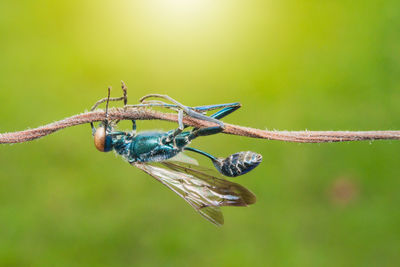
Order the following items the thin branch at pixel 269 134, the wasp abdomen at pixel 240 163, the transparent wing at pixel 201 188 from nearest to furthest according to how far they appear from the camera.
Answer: the thin branch at pixel 269 134 < the wasp abdomen at pixel 240 163 < the transparent wing at pixel 201 188

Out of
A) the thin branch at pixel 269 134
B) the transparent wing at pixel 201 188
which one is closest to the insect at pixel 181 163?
the transparent wing at pixel 201 188

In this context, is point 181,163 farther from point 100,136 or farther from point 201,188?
point 100,136

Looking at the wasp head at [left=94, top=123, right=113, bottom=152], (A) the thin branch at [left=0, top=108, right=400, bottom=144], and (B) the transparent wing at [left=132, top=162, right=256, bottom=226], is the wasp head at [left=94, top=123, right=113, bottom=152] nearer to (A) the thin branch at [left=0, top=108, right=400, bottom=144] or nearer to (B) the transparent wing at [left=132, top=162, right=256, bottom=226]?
(B) the transparent wing at [left=132, top=162, right=256, bottom=226]

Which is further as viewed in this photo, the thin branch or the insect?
the insect

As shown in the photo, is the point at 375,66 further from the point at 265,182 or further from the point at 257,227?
the point at 257,227

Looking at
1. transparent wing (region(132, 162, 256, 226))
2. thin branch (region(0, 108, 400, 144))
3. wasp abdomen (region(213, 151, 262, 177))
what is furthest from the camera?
transparent wing (region(132, 162, 256, 226))

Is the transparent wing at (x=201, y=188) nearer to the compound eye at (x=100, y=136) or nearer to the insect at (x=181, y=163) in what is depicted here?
the insect at (x=181, y=163)

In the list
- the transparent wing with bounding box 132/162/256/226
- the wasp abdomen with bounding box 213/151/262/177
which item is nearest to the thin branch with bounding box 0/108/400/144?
the wasp abdomen with bounding box 213/151/262/177

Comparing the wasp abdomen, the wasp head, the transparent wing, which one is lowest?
the transparent wing
